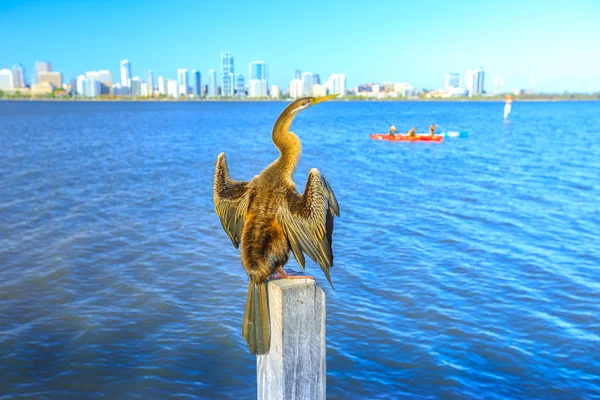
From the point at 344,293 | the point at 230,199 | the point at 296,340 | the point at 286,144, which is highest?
the point at 286,144

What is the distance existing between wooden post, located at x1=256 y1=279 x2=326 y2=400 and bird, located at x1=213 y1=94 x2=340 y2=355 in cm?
11

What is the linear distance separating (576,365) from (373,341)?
8.74ft

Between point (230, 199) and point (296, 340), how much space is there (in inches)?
62.0

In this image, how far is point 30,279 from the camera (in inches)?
403

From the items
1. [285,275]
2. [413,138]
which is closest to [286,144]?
[285,275]

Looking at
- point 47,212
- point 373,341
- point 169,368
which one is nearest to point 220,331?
point 169,368

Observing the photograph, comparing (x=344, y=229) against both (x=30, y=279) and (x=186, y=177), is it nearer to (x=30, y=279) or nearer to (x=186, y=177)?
(x=30, y=279)

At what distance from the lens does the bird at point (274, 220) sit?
12.1ft

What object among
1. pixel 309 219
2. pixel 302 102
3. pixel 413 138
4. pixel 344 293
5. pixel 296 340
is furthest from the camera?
pixel 413 138

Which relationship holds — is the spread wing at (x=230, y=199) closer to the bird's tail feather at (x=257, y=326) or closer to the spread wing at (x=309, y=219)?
the spread wing at (x=309, y=219)

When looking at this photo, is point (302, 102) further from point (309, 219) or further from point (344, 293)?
point (344, 293)

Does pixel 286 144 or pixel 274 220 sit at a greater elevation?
pixel 286 144

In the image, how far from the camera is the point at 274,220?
14.2 ft

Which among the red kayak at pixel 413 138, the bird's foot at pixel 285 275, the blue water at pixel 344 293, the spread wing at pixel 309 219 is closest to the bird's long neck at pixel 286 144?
the spread wing at pixel 309 219
